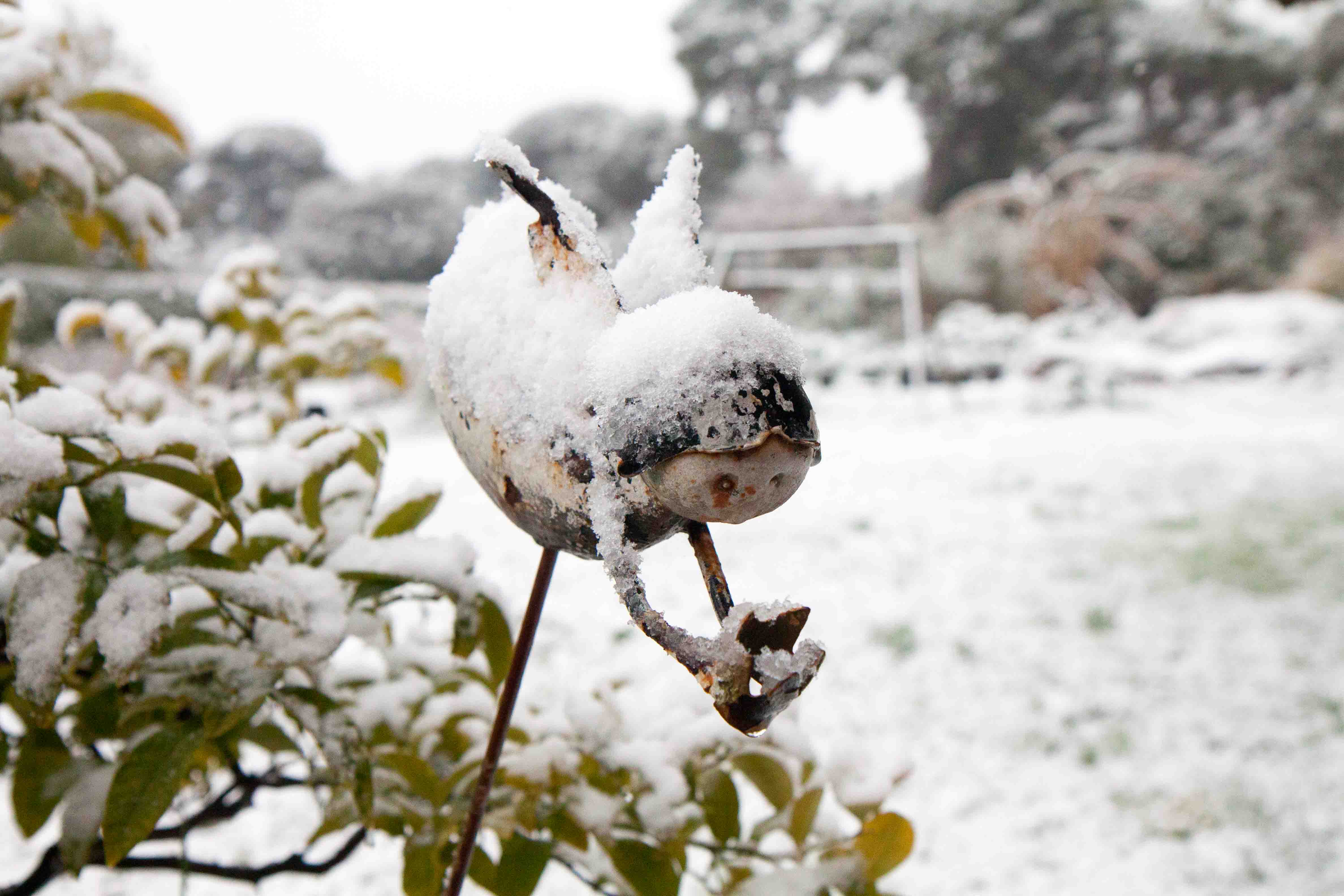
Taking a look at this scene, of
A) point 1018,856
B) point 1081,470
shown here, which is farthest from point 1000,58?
point 1018,856

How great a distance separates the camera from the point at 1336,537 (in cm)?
272

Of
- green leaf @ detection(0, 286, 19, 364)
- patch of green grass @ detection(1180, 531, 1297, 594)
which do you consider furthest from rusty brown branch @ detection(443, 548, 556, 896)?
patch of green grass @ detection(1180, 531, 1297, 594)

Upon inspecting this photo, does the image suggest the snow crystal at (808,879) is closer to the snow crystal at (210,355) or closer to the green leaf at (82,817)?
the green leaf at (82,817)

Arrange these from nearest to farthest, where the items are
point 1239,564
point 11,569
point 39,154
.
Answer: point 11,569 → point 39,154 → point 1239,564

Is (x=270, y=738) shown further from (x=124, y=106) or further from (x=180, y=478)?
(x=124, y=106)

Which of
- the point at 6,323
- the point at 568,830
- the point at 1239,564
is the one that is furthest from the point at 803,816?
the point at 1239,564

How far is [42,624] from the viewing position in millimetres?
364

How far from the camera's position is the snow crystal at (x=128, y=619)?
37 cm

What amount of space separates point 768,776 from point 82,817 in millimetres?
381

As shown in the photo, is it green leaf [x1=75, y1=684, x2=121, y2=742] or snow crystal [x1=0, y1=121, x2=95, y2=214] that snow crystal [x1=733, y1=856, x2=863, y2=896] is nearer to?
green leaf [x1=75, y1=684, x2=121, y2=742]

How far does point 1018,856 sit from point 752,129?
2.11 metres

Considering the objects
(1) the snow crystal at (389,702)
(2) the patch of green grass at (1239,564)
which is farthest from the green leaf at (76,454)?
(2) the patch of green grass at (1239,564)

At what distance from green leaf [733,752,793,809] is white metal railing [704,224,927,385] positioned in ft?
12.7

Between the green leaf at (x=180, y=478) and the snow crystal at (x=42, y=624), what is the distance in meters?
0.05
